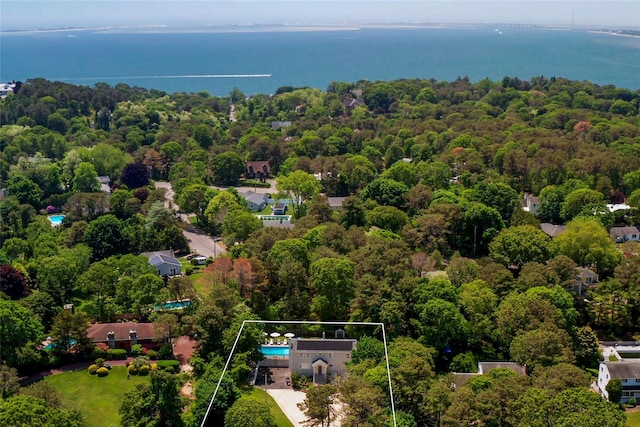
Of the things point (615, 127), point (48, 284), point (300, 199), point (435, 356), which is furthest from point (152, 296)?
point (615, 127)

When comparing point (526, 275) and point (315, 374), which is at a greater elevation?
point (526, 275)

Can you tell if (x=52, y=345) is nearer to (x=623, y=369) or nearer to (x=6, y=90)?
(x=623, y=369)

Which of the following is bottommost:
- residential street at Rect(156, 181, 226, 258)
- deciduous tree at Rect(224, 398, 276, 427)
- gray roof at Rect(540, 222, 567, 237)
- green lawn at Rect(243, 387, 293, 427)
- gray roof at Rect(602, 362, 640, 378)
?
residential street at Rect(156, 181, 226, 258)

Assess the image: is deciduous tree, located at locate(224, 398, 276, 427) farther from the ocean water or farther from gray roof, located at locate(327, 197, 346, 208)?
the ocean water

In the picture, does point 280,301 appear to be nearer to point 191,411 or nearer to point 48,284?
point 191,411

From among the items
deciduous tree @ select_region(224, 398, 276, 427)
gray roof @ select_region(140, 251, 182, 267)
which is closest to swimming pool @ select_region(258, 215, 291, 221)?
gray roof @ select_region(140, 251, 182, 267)

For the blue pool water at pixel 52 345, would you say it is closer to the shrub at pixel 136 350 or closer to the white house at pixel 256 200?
the shrub at pixel 136 350

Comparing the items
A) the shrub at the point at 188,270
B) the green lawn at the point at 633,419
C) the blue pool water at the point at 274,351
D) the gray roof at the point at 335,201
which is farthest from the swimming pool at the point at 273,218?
the green lawn at the point at 633,419
